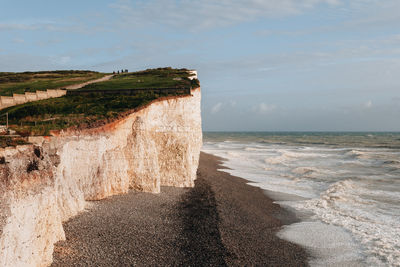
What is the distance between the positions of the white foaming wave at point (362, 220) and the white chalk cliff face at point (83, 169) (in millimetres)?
11631

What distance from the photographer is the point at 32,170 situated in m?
11.7

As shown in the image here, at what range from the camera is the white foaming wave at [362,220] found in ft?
54.8

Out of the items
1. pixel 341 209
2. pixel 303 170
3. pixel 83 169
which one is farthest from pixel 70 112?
pixel 303 170

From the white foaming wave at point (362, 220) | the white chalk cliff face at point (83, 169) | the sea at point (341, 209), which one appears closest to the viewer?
the white chalk cliff face at point (83, 169)

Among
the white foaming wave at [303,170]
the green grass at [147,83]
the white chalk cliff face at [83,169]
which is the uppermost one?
the green grass at [147,83]

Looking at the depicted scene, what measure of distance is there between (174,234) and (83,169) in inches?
285

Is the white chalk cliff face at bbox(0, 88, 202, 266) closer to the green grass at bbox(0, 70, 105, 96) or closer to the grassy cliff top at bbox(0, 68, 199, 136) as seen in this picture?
the grassy cliff top at bbox(0, 68, 199, 136)

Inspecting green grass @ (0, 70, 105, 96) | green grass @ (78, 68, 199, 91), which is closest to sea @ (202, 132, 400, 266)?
green grass @ (78, 68, 199, 91)

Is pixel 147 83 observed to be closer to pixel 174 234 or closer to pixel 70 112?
pixel 70 112

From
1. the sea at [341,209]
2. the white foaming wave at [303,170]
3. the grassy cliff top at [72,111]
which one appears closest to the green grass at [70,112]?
the grassy cliff top at [72,111]

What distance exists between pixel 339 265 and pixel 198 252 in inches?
263

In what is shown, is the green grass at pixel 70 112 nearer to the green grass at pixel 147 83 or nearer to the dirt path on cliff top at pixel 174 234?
the green grass at pixel 147 83

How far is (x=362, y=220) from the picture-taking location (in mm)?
21734

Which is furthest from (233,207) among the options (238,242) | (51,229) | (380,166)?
(380,166)
